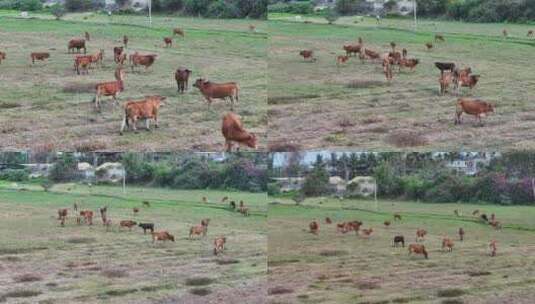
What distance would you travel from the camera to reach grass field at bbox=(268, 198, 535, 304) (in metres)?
5.38

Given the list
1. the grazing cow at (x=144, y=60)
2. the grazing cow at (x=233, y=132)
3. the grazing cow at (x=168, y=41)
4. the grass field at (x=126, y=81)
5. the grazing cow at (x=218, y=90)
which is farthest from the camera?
the grazing cow at (x=168, y=41)

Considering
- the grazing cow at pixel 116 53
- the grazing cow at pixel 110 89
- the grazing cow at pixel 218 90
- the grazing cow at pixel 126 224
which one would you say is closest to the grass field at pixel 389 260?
the grazing cow at pixel 218 90

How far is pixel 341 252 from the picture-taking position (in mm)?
5445

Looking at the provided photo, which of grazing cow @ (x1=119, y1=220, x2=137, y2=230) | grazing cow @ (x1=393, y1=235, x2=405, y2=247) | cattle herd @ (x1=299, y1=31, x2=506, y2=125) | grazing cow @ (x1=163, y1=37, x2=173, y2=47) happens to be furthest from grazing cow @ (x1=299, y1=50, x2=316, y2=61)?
grazing cow @ (x1=119, y1=220, x2=137, y2=230)

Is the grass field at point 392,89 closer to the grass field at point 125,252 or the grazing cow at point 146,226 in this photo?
the grass field at point 125,252

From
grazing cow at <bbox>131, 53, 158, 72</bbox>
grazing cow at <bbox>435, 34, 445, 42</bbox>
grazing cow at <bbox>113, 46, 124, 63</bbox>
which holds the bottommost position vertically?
grazing cow at <bbox>131, 53, 158, 72</bbox>

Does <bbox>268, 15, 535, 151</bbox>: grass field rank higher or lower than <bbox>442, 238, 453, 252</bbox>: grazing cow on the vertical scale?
higher

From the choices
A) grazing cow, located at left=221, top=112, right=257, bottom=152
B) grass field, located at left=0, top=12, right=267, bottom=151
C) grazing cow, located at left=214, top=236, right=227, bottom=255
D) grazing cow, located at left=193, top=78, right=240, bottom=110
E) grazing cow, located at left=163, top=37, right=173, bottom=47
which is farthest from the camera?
grazing cow, located at left=163, top=37, right=173, bottom=47

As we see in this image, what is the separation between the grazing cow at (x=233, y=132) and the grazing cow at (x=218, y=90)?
0.16 m

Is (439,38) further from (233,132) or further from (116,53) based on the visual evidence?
(116,53)

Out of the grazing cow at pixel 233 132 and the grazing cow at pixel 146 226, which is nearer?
the grazing cow at pixel 233 132

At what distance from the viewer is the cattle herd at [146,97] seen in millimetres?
5168

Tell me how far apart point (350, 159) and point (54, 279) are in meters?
1.95

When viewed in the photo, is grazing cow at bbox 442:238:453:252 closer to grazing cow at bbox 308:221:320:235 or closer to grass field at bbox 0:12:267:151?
grazing cow at bbox 308:221:320:235
